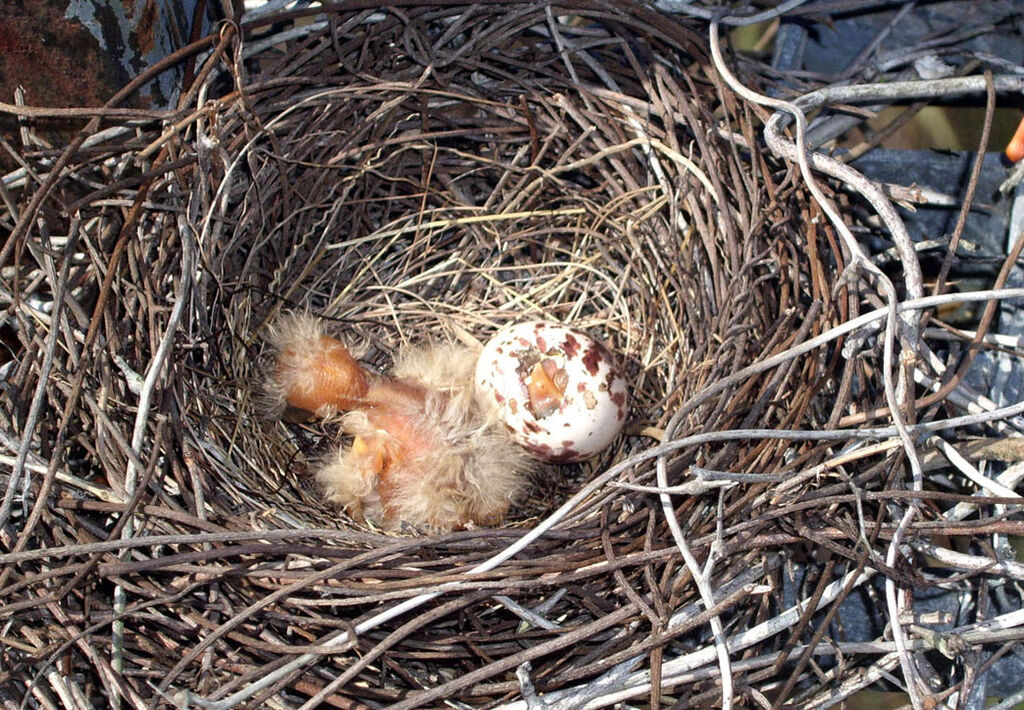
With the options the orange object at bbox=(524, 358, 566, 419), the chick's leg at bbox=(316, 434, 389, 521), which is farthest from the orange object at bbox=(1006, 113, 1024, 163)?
the chick's leg at bbox=(316, 434, 389, 521)

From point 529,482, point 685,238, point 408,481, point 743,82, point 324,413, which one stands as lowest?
point 529,482

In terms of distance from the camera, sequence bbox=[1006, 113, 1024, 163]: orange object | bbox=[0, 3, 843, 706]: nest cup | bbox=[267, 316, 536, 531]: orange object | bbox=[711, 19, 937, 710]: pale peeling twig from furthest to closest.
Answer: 1. bbox=[267, 316, 536, 531]: orange object
2. bbox=[1006, 113, 1024, 163]: orange object
3. bbox=[0, 3, 843, 706]: nest cup
4. bbox=[711, 19, 937, 710]: pale peeling twig

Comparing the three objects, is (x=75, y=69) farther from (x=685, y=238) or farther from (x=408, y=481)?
(x=685, y=238)

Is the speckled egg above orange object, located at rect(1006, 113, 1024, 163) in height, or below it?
below

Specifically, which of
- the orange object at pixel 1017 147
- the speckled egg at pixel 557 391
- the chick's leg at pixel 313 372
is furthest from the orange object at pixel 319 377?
the orange object at pixel 1017 147

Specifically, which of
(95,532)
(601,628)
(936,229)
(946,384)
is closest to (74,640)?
(95,532)

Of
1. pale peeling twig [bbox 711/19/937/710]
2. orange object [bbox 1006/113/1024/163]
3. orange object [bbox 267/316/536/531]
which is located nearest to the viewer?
pale peeling twig [bbox 711/19/937/710]

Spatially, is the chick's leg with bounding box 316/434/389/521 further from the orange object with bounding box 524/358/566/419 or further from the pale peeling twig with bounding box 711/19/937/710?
the pale peeling twig with bounding box 711/19/937/710
